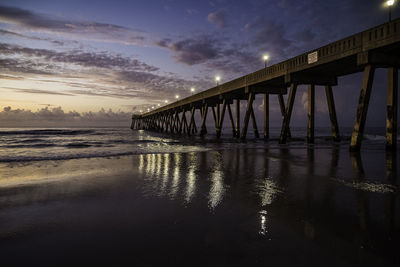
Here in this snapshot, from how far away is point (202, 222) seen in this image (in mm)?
2924

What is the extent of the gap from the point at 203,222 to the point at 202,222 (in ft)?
0.04

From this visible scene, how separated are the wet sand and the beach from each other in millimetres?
12

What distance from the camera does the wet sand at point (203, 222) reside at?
212cm

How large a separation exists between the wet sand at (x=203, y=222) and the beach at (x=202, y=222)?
0.01m

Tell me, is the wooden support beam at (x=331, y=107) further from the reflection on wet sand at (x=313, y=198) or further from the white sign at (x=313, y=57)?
the reflection on wet sand at (x=313, y=198)

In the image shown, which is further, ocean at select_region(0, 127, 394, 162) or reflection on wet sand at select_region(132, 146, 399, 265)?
ocean at select_region(0, 127, 394, 162)

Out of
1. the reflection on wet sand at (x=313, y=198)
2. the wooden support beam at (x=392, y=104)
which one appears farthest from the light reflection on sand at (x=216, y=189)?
the wooden support beam at (x=392, y=104)

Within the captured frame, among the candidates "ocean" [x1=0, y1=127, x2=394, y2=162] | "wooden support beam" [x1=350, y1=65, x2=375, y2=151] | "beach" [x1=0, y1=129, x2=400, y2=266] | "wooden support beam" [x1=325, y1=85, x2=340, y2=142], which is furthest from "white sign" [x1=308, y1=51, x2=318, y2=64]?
"beach" [x1=0, y1=129, x2=400, y2=266]

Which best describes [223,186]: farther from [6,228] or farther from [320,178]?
[6,228]

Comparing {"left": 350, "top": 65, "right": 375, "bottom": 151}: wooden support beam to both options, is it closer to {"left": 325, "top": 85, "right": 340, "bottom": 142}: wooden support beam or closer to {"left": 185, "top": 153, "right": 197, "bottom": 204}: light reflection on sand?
{"left": 325, "top": 85, "right": 340, "bottom": 142}: wooden support beam

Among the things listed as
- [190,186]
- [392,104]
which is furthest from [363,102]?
[190,186]

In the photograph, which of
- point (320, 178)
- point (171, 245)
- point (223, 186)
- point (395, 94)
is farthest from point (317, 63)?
point (171, 245)

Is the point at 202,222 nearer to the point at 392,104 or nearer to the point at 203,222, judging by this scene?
the point at 203,222

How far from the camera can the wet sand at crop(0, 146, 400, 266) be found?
6.95 ft
